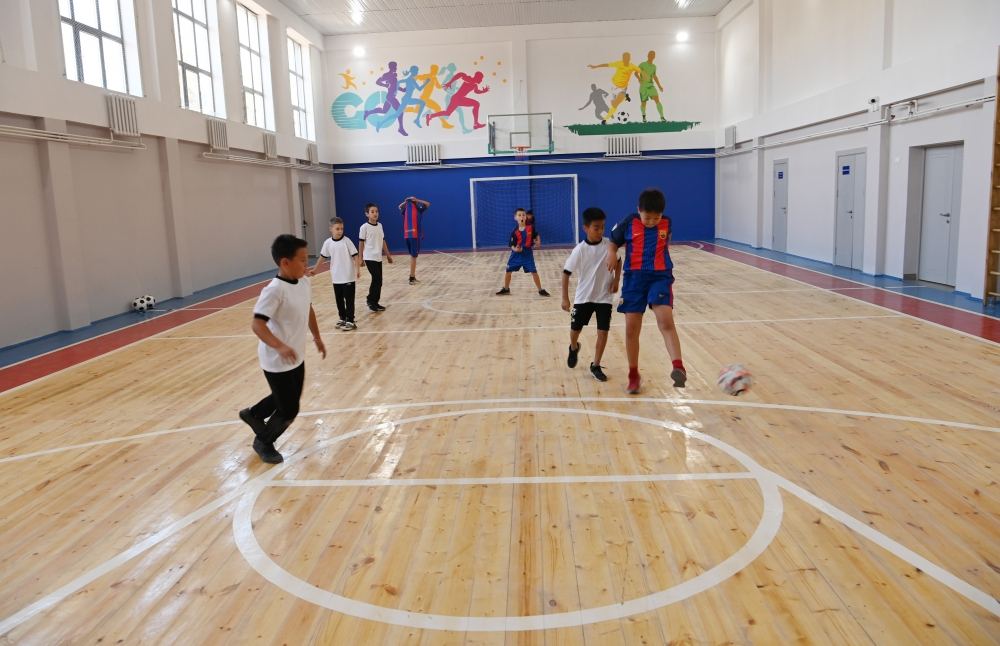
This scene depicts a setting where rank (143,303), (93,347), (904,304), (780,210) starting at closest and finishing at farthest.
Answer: (93,347), (904,304), (143,303), (780,210)

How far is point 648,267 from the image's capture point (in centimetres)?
545

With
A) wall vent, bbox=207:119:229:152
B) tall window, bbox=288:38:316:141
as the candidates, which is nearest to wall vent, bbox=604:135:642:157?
tall window, bbox=288:38:316:141

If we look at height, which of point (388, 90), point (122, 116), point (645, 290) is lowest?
point (645, 290)

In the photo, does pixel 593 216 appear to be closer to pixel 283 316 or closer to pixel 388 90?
pixel 283 316

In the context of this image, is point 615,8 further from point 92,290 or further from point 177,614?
point 177,614

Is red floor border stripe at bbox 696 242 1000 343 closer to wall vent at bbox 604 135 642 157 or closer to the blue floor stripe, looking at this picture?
the blue floor stripe

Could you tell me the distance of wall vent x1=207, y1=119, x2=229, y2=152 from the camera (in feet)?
45.2

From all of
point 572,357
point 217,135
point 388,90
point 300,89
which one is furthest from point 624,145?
point 572,357

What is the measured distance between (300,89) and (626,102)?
30.8 feet

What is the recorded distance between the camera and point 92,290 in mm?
10562

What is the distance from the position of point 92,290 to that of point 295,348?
7.74 m

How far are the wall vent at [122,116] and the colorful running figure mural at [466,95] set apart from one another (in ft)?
38.9

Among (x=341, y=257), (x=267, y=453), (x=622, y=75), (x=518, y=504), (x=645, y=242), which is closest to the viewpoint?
(x=518, y=504)

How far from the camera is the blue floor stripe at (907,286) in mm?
9260
